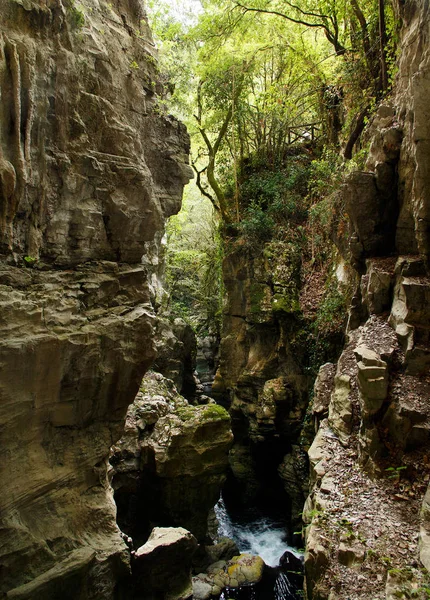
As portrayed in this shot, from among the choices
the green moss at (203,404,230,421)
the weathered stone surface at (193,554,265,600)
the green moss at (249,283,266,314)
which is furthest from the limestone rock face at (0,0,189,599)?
the green moss at (249,283,266,314)

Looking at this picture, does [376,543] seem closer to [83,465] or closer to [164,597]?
[83,465]

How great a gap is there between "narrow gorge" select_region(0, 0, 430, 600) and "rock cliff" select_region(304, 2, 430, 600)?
0.04 meters

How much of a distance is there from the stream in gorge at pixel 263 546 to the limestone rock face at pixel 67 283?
5.95 metres

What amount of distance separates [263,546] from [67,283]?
465 inches

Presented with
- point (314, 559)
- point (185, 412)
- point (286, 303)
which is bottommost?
point (314, 559)

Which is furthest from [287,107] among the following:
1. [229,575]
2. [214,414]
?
[229,575]

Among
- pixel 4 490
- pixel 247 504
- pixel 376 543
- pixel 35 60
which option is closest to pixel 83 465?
pixel 4 490

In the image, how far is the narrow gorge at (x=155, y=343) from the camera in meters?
6.11

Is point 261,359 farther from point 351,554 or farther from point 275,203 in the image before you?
point 351,554

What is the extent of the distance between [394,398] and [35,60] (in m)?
8.26

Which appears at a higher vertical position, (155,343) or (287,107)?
(287,107)

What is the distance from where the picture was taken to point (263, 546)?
13.6 meters

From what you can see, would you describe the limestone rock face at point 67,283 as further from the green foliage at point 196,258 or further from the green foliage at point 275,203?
the green foliage at point 196,258

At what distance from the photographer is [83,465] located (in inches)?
287
